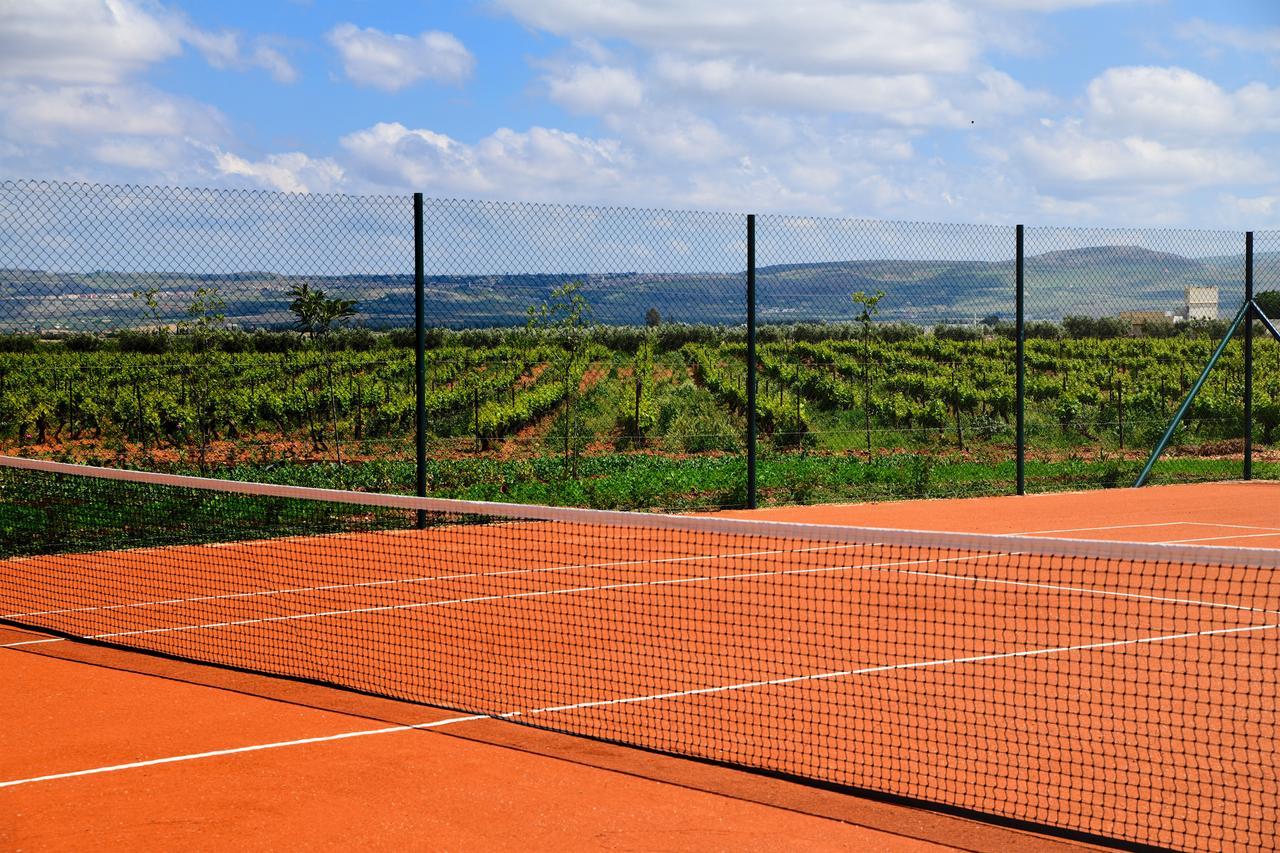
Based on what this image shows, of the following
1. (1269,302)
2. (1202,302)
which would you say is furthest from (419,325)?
(1202,302)

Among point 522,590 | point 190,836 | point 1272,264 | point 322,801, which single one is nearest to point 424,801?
point 322,801

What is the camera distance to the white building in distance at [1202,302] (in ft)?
68.9

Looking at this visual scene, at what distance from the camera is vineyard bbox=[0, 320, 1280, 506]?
17.1 meters

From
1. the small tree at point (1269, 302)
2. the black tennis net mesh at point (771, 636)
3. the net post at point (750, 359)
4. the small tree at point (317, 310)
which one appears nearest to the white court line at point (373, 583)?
the black tennis net mesh at point (771, 636)

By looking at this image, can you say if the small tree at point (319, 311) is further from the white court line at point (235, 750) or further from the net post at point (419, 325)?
the white court line at point (235, 750)

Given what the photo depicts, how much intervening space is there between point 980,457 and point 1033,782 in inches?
660

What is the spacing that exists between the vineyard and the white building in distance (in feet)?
7.13

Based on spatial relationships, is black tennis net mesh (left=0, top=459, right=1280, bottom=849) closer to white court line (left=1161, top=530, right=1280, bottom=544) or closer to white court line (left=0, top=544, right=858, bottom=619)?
white court line (left=0, top=544, right=858, bottom=619)

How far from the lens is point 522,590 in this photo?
953cm

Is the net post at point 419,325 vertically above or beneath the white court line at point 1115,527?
above

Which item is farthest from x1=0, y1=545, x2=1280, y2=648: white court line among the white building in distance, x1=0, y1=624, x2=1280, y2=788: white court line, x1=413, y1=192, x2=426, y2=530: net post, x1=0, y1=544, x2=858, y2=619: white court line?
the white building in distance

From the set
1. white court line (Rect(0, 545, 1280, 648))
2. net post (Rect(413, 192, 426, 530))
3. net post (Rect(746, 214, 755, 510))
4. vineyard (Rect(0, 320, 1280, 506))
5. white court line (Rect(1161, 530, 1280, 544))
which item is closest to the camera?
white court line (Rect(0, 545, 1280, 648))

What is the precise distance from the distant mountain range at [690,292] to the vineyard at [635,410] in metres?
1.29

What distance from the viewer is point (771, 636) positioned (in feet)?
26.1
